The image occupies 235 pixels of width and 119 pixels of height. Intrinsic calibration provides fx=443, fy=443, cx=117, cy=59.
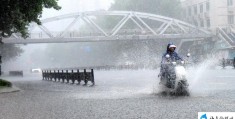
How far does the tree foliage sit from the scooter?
12.9 meters

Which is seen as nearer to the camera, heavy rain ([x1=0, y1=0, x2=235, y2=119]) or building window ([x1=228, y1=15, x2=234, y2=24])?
heavy rain ([x1=0, y1=0, x2=235, y2=119])

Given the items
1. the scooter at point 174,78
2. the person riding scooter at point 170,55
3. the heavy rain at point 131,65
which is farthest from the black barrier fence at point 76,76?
the scooter at point 174,78

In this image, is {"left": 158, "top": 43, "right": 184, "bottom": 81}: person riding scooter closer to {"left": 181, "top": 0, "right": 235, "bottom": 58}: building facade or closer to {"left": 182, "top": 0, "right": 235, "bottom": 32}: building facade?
{"left": 181, "top": 0, "right": 235, "bottom": 58}: building facade

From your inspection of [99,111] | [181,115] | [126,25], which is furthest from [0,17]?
[126,25]

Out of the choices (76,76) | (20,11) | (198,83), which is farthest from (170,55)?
(20,11)

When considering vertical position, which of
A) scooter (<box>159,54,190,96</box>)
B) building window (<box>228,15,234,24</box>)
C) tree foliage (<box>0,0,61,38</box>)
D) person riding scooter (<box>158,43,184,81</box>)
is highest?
building window (<box>228,15,234,24</box>)

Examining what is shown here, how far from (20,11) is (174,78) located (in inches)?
600

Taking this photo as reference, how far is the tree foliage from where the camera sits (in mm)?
25781

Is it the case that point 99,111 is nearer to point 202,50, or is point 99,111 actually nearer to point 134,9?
point 202,50

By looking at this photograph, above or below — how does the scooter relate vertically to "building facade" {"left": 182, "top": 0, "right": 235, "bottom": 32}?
below

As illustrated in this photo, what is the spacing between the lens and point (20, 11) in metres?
27.2

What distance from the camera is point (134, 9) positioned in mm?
92250

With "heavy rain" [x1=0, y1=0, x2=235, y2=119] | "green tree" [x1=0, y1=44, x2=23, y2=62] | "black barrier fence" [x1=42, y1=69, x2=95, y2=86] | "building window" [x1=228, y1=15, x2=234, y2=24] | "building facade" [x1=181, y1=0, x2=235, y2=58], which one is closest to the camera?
"heavy rain" [x1=0, y1=0, x2=235, y2=119]

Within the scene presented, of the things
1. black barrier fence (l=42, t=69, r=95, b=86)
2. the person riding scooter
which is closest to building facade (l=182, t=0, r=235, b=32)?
black barrier fence (l=42, t=69, r=95, b=86)
